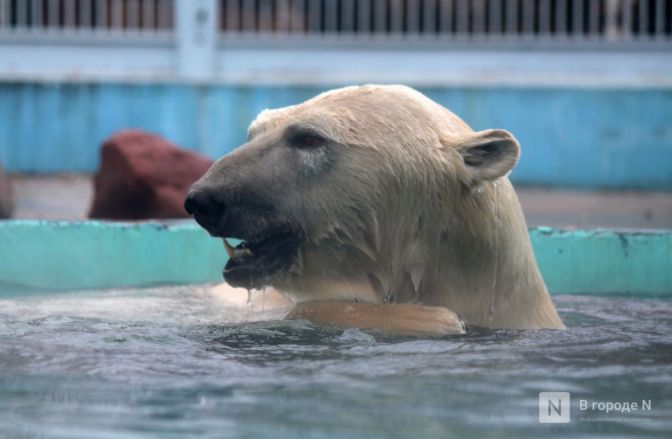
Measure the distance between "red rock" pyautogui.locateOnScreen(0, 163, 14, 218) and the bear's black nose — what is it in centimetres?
393

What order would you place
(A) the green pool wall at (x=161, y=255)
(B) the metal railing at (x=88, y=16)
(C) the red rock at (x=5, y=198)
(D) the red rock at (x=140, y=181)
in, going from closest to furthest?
(A) the green pool wall at (x=161, y=255)
(D) the red rock at (x=140, y=181)
(C) the red rock at (x=5, y=198)
(B) the metal railing at (x=88, y=16)

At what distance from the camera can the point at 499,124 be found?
842cm

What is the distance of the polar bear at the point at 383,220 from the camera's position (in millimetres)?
2812

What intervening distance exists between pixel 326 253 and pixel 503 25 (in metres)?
6.86

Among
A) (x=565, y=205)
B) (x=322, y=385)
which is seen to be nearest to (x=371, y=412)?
(x=322, y=385)

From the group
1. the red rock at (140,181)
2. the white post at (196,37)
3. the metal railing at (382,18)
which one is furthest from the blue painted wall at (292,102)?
the red rock at (140,181)

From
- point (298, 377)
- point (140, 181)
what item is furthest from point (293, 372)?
point (140, 181)

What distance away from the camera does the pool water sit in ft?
6.12

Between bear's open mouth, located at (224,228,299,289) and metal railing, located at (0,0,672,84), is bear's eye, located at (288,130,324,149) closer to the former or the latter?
bear's open mouth, located at (224,228,299,289)

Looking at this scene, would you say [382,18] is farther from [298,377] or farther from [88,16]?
[298,377]

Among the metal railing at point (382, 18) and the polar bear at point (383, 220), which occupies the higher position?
the metal railing at point (382, 18)

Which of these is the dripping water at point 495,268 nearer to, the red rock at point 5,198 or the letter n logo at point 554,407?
the letter n logo at point 554,407

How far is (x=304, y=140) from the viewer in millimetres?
2865

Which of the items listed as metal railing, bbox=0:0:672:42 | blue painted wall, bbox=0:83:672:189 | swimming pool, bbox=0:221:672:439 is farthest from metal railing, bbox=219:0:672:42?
swimming pool, bbox=0:221:672:439
